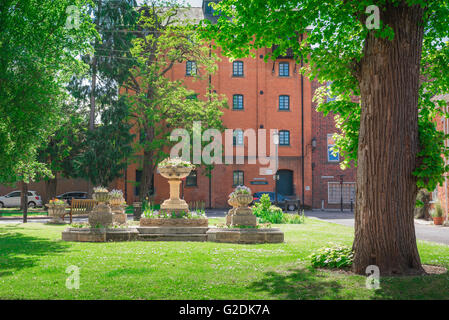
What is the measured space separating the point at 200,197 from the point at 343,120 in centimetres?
2707

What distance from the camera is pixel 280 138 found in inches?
1470

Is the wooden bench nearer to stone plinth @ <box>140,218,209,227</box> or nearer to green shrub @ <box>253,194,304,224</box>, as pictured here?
green shrub @ <box>253,194,304,224</box>

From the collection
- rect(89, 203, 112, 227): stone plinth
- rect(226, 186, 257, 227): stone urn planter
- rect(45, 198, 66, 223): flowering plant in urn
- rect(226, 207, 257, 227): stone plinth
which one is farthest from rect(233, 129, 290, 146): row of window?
rect(89, 203, 112, 227): stone plinth

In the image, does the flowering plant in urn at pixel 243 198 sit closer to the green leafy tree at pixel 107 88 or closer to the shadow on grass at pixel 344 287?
the shadow on grass at pixel 344 287

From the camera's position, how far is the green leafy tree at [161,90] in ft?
102

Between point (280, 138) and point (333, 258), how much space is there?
97.1 ft

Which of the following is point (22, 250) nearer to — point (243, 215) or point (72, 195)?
point (243, 215)

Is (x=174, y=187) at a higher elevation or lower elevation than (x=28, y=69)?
lower

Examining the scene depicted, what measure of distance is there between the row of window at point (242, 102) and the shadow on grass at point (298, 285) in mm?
30655

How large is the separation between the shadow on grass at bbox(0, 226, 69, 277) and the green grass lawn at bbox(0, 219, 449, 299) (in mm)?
20

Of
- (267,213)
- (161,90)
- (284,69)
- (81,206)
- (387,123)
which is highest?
(284,69)

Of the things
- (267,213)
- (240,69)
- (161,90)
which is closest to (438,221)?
(267,213)

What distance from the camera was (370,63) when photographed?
7.56 metres

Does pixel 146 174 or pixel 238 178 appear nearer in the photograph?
pixel 146 174
